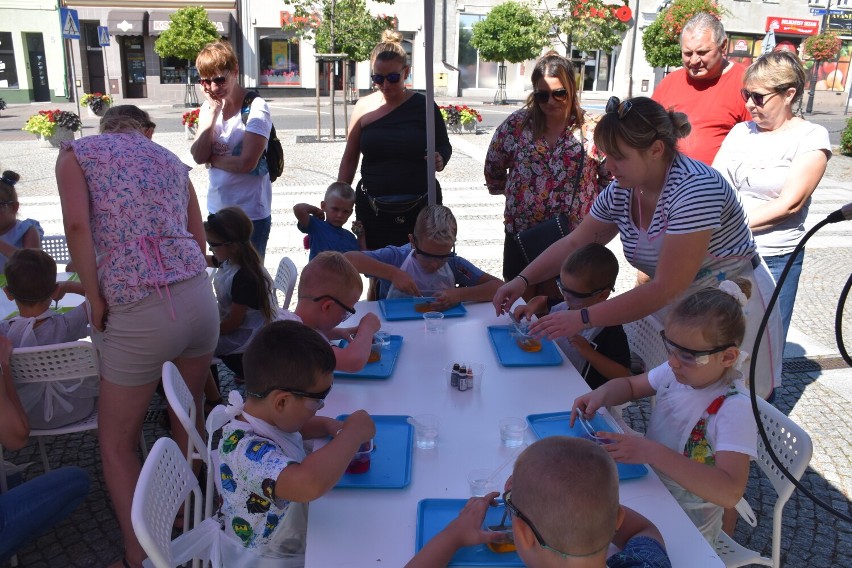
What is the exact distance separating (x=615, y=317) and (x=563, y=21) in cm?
1900

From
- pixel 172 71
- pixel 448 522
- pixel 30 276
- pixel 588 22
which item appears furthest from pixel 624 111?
pixel 172 71

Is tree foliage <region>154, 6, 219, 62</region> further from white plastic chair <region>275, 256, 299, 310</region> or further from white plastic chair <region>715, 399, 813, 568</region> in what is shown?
white plastic chair <region>715, 399, 813, 568</region>

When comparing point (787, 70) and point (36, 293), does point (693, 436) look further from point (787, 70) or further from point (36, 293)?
point (36, 293)

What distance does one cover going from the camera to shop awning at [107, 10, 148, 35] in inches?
1002

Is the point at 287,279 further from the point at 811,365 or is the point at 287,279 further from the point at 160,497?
the point at 811,365

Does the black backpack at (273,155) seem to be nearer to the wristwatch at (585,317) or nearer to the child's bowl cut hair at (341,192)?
the child's bowl cut hair at (341,192)

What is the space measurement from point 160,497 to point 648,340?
78.4 inches

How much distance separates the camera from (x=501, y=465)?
1755 millimetres

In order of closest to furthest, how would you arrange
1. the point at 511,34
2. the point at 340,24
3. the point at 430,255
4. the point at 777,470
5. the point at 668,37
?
the point at 777,470 → the point at 430,255 → the point at 340,24 → the point at 668,37 → the point at 511,34

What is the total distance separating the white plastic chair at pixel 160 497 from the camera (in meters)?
1.51

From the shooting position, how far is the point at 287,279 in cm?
360

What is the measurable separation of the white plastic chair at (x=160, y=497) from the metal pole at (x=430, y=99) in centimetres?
206

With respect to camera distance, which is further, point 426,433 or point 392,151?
point 392,151

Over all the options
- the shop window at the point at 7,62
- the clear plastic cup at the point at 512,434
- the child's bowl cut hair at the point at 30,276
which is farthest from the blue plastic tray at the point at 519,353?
the shop window at the point at 7,62
